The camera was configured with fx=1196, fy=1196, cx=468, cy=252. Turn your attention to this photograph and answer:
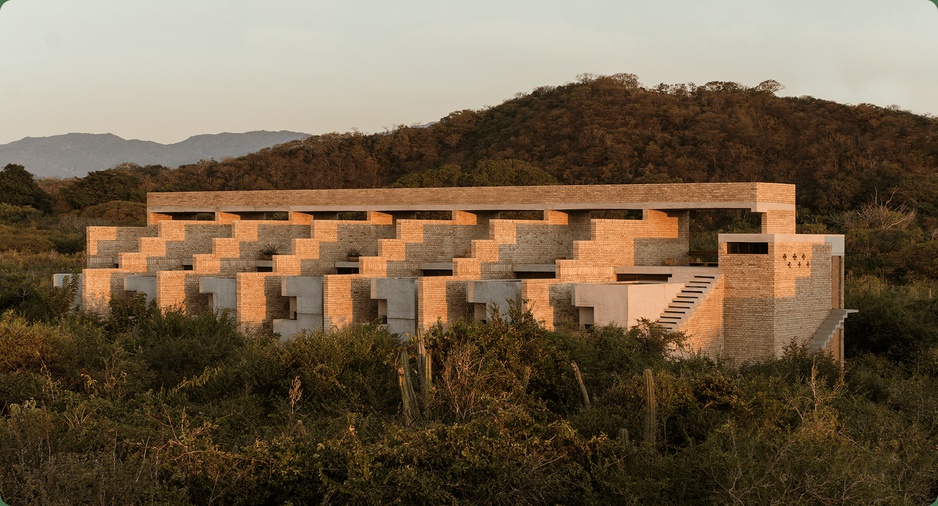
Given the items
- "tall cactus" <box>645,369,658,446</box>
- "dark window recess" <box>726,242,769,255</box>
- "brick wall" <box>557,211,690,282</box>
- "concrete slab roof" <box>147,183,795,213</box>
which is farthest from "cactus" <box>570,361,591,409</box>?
"concrete slab roof" <box>147,183,795,213</box>

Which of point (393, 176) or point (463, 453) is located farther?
point (393, 176)

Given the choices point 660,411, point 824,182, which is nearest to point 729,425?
point 660,411

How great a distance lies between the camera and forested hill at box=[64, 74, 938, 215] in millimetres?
59031

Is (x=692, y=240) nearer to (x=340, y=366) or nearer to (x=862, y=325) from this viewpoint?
(x=862, y=325)

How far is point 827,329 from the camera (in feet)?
90.8

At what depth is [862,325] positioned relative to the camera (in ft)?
103

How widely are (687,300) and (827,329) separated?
4.17 metres

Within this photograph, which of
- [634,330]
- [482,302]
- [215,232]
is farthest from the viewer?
[215,232]

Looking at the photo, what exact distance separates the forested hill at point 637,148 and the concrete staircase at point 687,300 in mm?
25501

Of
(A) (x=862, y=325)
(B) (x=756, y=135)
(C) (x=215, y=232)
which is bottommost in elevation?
(A) (x=862, y=325)

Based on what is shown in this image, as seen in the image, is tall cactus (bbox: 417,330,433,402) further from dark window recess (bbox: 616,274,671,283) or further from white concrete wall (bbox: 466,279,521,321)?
dark window recess (bbox: 616,274,671,283)

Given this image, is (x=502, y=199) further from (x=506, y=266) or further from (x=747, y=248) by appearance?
(x=747, y=248)

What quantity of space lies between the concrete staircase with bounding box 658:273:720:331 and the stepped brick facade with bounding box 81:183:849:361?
0.04m

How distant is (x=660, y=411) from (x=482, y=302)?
9.99 meters
